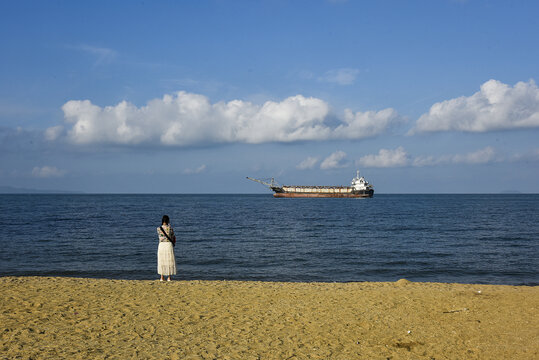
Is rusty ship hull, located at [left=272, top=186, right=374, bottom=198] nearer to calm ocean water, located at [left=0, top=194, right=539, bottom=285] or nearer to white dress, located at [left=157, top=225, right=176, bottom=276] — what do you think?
calm ocean water, located at [left=0, top=194, right=539, bottom=285]

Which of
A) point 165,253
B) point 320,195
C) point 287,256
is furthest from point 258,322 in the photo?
point 320,195

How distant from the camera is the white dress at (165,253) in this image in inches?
476

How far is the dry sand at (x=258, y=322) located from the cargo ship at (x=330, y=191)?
103 m

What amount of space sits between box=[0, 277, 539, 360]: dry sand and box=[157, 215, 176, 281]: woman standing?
59 cm

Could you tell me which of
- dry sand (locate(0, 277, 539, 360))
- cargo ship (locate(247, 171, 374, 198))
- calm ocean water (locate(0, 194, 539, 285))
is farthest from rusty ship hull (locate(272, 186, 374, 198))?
dry sand (locate(0, 277, 539, 360))

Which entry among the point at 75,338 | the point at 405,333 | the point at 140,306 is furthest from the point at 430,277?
the point at 75,338

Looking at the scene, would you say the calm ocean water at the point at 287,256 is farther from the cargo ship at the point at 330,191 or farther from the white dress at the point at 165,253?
the cargo ship at the point at 330,191

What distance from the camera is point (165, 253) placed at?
1247 cm

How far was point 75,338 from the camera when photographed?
24.5ft

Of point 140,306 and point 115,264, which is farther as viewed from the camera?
point 115,264

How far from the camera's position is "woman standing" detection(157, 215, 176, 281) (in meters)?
12.0

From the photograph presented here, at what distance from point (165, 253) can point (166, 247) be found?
28cm

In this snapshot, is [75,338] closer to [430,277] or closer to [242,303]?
→ [242,303]

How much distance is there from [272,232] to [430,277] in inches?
712
